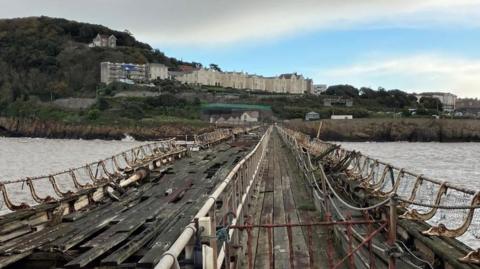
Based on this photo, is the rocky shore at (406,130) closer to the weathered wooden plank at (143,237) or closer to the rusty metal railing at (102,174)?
the rusty metal railing at (102,174)

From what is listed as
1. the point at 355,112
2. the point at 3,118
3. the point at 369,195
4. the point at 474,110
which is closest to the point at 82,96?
the point at 3,118

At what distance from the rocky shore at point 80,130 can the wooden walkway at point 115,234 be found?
8952 cm

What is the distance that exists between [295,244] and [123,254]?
2716mm

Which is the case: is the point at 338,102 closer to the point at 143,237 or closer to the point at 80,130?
the point at 80,130

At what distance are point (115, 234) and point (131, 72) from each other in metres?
189

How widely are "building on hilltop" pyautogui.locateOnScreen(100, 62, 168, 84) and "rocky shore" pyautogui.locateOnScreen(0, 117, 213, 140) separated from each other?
52.8 metres

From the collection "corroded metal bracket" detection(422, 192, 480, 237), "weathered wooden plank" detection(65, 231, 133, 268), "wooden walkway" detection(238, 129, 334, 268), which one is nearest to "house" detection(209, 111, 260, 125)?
"wooden walkway" detection(238, 129, 334, 268)

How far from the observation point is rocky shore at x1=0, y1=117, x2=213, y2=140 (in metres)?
110

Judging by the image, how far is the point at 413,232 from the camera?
24.3 ft

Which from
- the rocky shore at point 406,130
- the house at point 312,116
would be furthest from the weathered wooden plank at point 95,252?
the house at point 312,116

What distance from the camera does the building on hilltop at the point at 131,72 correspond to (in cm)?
18462

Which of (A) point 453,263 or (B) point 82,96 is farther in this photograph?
(B) point 82,96

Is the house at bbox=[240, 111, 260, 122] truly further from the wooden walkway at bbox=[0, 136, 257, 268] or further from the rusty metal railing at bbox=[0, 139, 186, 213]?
the wooden walkway at bbox=[0, 136, 257, 268]

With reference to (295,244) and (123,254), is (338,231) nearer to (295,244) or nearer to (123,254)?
(295,244)
